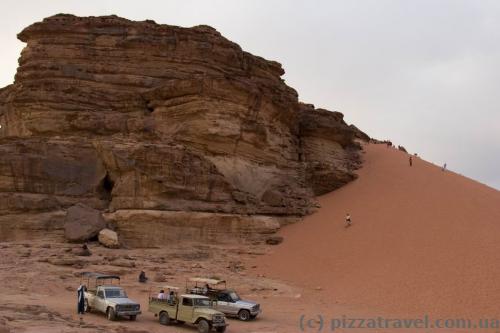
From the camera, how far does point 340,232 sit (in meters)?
29.4

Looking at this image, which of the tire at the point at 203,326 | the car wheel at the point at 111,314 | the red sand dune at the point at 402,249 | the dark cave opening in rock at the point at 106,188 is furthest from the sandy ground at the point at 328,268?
the dark cave opening in rock at the point at 106,188

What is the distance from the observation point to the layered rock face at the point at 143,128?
26.2 m

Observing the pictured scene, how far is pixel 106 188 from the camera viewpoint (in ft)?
90.6

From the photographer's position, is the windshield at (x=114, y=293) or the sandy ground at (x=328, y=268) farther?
the sandy ground at (x=328, y=268)

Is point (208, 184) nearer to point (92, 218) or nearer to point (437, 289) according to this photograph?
point (92, 218)

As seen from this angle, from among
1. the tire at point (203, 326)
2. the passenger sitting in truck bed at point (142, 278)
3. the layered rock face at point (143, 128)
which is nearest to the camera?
the tire at point (203, 326)

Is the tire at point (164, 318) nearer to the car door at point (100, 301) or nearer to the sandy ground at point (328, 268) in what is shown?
the sandy ground at point (328, 268)

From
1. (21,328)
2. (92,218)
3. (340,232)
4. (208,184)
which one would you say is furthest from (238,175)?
(21,328)

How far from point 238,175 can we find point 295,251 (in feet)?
18.4

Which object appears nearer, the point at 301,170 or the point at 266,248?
the point at 266,248

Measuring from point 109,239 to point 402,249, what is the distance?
14.1m

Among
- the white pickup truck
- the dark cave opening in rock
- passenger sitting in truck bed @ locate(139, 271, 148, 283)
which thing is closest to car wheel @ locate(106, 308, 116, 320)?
the white pickup truck

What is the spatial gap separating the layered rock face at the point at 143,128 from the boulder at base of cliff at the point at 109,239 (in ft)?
3.15

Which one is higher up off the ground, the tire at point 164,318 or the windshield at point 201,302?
the windshield at point 201,302
